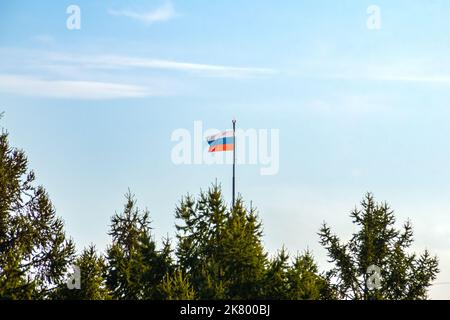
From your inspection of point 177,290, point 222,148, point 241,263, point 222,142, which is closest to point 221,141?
point 222,142

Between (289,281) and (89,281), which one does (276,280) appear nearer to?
(289,281)

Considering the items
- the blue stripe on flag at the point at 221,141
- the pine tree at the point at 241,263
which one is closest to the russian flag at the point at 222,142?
the blue stripe on flag at the point at 221,141

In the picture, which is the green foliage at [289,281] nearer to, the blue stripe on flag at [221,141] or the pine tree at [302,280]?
the pine tree at [302,280]

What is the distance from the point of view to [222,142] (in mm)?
55562

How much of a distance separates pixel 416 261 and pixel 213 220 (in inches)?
596

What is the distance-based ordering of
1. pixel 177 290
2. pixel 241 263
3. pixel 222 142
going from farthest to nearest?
1. pixel 222 142
2. pixel 241 263
3. pixel 177 290

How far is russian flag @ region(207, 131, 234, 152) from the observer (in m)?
55.4

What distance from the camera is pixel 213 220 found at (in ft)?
169

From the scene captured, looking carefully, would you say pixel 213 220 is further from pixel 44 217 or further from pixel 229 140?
pixel 44 217

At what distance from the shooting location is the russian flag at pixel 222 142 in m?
55.4

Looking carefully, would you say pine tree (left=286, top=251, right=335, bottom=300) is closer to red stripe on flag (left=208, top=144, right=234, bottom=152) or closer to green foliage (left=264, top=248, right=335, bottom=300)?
green foliage (left=264, top=248, right=335, bottom=300)
